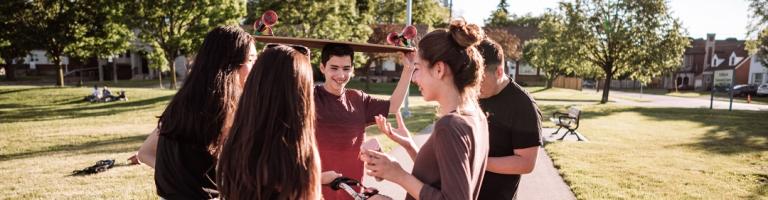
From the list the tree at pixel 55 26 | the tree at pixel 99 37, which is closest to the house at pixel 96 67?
the tree at pixel 99 37

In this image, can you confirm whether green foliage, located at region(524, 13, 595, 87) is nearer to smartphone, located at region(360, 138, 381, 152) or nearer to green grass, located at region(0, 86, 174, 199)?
green grass, located at region(0, 86, 174, 199)

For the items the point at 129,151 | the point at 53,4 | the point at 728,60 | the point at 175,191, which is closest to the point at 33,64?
the point at 53,4

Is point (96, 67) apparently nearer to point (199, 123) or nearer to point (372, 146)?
point (199, 123)

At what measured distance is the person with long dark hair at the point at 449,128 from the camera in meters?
1.78

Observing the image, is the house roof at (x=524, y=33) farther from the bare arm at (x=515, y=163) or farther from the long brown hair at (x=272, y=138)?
the long brown hair at (x=272, y=138)

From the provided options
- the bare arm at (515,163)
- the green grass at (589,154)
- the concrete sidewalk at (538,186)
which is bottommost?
the green grass at (589,154)

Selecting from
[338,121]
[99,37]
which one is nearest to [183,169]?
[338,121]

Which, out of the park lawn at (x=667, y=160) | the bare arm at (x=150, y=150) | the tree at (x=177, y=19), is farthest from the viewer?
the tree at (x=177, y=19)

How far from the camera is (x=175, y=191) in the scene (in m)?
2.21

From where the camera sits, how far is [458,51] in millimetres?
1980

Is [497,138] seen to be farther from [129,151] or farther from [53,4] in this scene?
[53,4]

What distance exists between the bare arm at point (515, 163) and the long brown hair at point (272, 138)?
3.90 feet

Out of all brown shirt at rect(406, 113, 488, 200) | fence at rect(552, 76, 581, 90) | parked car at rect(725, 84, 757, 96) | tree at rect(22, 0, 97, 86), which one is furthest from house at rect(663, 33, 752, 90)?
brown shirt at rect(406, 113, 488, 200)

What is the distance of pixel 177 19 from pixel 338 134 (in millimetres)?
26134
